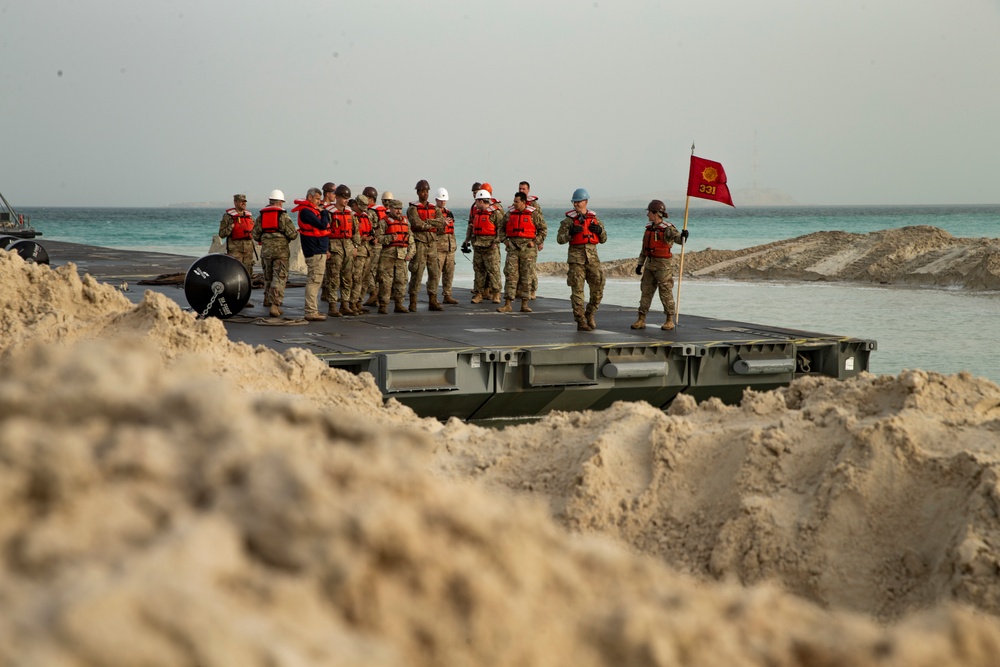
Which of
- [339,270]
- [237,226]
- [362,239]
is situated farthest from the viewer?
[237,226]

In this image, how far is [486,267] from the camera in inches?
719

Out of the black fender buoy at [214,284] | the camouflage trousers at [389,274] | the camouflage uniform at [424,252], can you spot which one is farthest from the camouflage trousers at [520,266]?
the black fender buoy at [214,284]

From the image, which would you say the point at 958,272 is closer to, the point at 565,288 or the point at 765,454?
the point at 565,288

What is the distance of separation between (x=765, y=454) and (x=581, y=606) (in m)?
3.09

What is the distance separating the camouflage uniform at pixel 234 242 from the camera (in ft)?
52.8

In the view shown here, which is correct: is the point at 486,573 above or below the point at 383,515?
below

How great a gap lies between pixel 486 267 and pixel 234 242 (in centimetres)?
429

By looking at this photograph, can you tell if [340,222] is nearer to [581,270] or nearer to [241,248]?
[241,248]

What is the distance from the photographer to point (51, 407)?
2918 mm

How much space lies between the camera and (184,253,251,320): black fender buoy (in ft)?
45.0

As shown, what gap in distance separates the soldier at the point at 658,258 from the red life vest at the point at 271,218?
4753 mm

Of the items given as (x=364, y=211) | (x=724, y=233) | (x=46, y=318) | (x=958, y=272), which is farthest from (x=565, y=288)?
(x=724, y=233)

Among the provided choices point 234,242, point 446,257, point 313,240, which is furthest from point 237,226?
point 446,257

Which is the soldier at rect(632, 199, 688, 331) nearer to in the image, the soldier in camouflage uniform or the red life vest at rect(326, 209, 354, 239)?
the red life vest at rect(326, 209, 354, 239)
